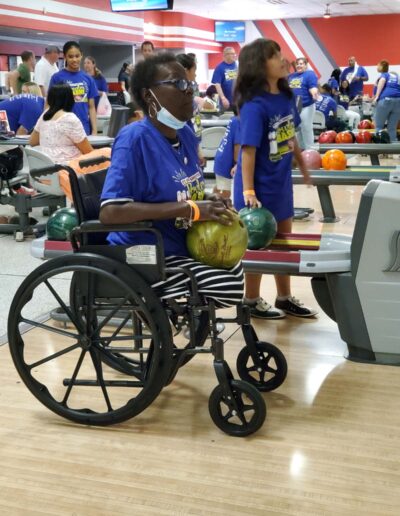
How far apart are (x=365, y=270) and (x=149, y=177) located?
3.42 ft

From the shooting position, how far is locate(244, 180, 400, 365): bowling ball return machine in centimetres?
273

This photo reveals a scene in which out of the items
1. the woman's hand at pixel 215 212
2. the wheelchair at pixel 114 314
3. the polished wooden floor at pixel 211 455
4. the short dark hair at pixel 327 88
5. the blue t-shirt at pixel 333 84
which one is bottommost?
the polished wooden floor at pixel 211 455

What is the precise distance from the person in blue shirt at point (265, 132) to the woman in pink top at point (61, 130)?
199 cm

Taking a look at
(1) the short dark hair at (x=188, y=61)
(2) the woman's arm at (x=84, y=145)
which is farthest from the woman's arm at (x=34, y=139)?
(1) the short dark hair at (x=188, y=61)

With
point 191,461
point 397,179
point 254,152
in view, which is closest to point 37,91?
point 397,179

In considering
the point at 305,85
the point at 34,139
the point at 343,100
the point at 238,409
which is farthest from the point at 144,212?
the point at 343,100

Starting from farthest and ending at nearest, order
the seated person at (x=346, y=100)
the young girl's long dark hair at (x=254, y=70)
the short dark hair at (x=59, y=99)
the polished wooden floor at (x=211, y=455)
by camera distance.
Answer: the seated person at (x=346, y=100), the short dark hair at (x=59, y=99), the young girl's long dark hair at (x=254, y=70), the polished wooden floor at (x=211, y=455)

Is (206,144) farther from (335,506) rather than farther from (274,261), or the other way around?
(335,506)

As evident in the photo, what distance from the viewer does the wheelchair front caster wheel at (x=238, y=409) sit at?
7.43ft

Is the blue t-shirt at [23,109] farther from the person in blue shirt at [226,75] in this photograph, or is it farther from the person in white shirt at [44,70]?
the person in blue shirt at [226,75]

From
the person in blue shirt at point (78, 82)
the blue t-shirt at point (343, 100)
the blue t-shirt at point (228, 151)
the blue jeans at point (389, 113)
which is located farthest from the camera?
the blue t-shirt at point (343, 100)

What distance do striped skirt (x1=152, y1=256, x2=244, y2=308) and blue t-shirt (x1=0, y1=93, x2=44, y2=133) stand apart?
14.9ft

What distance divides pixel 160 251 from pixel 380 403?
1040mm

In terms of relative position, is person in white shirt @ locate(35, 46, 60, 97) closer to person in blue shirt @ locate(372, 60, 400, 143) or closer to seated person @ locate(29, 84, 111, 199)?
seated person @ locate(29, 84, 111, 199)
